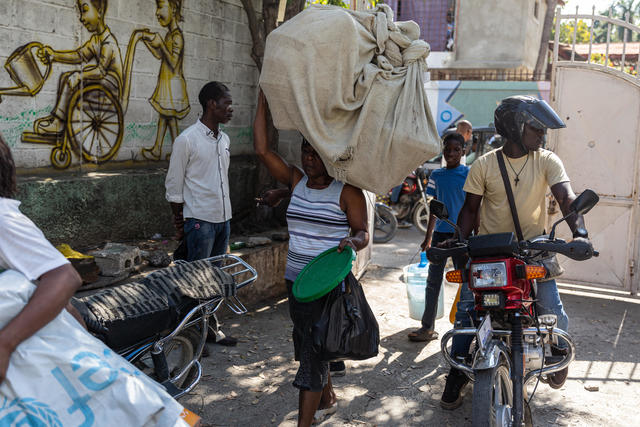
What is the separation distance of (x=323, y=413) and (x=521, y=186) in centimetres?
194

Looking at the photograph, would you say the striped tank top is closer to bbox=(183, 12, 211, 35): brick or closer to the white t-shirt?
the white t-shirt

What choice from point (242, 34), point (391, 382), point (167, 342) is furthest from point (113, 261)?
point (242, 34)

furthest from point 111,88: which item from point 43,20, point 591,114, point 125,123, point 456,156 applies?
point 591,114

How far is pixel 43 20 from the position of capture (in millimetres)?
5527

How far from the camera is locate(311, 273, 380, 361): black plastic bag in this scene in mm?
3426

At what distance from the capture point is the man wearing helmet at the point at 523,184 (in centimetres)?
388

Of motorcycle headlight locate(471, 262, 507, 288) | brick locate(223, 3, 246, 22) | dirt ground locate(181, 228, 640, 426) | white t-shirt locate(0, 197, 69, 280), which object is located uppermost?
brick locate(223, 3, 246, 22)

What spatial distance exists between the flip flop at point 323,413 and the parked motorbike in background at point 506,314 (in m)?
1.07

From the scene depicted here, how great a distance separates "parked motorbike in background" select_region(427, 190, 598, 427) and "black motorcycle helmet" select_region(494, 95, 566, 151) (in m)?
0.69

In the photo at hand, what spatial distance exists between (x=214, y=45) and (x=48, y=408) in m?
6.24

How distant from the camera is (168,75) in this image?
6.89 m

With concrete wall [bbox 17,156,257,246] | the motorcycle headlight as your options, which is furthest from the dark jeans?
concrete wall [bbox 17,156,257,246]

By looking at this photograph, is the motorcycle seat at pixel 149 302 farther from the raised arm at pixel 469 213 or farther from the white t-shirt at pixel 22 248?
the raised arm at pixel 469 213

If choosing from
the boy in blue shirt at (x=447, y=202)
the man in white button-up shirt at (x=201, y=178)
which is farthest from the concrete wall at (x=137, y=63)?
the boy in blue shirt at (x=447, y=202)
